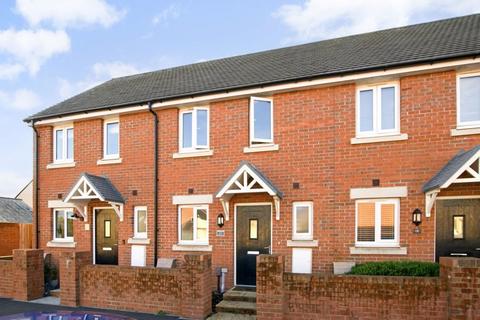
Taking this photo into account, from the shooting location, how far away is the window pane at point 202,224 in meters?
10.7

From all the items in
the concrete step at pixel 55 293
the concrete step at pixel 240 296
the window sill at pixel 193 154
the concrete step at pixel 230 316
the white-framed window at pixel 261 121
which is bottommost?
the concrete step at pixel 55 293

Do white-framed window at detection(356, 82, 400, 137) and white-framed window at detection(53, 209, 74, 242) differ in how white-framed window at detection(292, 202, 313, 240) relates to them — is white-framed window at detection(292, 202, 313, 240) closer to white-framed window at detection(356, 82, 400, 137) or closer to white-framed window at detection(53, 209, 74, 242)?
white-framed window at detection(356, 82, 400, 137)

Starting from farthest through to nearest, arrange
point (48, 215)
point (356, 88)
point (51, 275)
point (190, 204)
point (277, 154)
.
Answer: point (48, 215) → point (51, 275) → point (190, 204) → point (277, 154) → point (356, 88)

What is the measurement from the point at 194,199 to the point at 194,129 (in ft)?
6.80

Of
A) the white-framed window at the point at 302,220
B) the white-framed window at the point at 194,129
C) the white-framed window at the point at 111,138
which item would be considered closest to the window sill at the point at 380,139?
the white-framed window at the point at 302,220

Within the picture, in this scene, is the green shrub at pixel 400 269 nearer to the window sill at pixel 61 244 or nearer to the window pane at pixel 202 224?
the window pane at pixel 202 224

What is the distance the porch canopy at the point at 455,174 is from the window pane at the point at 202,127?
598 centimetres

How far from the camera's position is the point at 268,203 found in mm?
9898

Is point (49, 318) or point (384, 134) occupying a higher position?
point (384, 134)

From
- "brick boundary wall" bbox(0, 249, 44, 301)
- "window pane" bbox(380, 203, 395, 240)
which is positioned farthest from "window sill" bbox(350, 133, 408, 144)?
"brick boundary wall" bbox(0, 249, 44, 301)

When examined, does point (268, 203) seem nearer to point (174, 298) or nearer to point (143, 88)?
point (174, 298)

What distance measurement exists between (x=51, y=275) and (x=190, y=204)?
16.7 ft

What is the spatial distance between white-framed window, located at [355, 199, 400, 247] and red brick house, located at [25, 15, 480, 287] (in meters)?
0.03

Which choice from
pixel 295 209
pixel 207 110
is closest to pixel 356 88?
pixel 295 209
